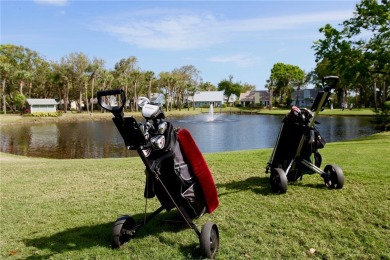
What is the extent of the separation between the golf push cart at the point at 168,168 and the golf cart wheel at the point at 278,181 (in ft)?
6.48

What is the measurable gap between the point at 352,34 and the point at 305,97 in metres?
88.7

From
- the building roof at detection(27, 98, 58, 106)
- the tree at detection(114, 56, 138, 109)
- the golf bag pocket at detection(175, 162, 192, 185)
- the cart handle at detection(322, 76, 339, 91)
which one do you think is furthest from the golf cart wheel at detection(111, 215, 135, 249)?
the tree at detection(114, 56, 138, 109)

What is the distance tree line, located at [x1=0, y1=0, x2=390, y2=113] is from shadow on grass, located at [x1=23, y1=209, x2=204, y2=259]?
13.1m

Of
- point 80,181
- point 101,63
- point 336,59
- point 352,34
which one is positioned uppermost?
point 101,63

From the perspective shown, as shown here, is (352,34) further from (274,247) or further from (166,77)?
(166,77)

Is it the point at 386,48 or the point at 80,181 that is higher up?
the point at 386,48

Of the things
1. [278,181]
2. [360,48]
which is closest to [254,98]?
[360,48]

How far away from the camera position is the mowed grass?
16.0 ft

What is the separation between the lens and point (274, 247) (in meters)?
4.87

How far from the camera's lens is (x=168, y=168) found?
4.84 m

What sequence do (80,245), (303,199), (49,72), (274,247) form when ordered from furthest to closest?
(49,72), (303,199), (80,245), (274,247)

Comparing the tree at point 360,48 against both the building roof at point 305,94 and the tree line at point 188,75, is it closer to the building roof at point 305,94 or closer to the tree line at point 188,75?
the tree line at point 188,75

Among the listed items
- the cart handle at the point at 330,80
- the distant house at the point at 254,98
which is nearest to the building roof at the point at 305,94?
the distant house at the point at 254,98

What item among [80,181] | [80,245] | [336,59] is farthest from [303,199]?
[336,59]
